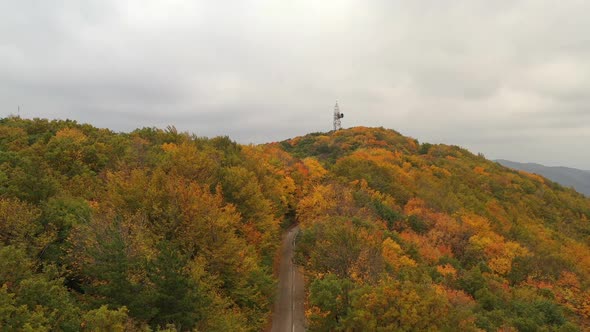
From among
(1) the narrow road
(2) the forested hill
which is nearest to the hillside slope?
(2) the forested hill

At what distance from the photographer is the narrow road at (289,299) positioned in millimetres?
34656

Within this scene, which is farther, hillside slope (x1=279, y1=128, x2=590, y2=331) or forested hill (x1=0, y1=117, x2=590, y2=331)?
hillside slope (x1=279, y1=128, x2=590, y2=331)

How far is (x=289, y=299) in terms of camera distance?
3938 cm

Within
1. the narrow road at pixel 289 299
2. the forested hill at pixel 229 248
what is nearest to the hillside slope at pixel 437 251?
the forested hill at pixel 229 248

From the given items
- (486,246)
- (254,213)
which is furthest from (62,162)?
(486,246)

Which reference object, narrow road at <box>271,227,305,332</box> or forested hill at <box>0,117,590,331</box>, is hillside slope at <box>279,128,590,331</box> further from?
narrow road at <box>271,227,305,332</box>

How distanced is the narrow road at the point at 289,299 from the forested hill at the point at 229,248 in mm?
1953

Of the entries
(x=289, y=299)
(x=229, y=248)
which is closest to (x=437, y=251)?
(x=289, y=299)

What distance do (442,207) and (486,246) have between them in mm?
17731

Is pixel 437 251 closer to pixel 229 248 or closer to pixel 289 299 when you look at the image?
pixel 289 299

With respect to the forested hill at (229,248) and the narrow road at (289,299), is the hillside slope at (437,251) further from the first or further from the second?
the narrow road at (289,299)

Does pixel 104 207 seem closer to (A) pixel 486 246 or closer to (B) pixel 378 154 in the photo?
(A) pixel 486 246

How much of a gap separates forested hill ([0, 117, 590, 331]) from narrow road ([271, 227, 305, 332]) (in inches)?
76.9

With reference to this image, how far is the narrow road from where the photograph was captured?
114 feet
